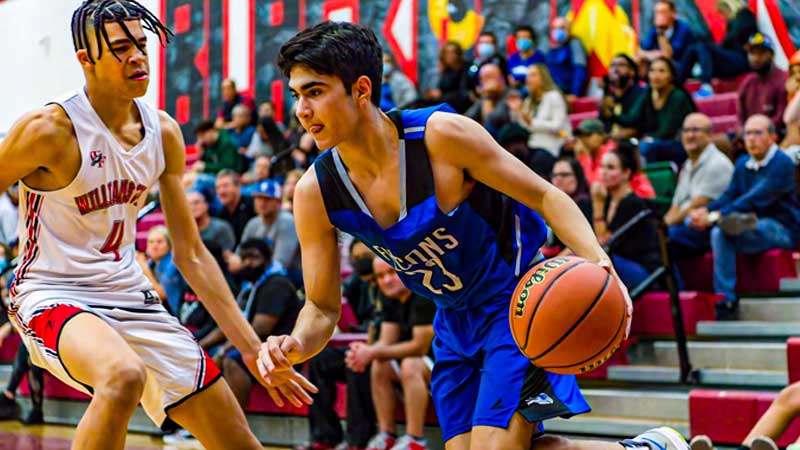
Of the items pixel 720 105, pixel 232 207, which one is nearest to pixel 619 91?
pixel 720 105

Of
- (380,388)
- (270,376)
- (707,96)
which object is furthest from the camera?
(707,96)

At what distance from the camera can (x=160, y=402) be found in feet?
12.0

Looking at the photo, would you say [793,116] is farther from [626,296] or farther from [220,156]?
[220,156]

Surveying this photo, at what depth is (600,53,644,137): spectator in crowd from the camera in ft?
29.7

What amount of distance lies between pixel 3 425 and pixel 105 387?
6363 mm

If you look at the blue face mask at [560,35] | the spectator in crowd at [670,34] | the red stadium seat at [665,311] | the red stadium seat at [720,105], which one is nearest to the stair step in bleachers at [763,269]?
the red stadium seat at [665,311]

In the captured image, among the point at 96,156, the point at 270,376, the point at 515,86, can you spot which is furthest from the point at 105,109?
the point at 515,86

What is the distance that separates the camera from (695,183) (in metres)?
7.52

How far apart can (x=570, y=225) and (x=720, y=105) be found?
23.6 feet

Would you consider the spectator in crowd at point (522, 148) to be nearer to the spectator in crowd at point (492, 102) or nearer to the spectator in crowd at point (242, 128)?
the spectator in crowd at point (492, 102)

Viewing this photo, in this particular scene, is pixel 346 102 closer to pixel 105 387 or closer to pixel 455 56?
pixel 105 387

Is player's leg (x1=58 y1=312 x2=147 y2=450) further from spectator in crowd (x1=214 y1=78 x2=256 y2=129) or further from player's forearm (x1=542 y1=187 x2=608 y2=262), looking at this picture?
spectator in crowd (x1=214 y1=78 x2=256 y2=129)

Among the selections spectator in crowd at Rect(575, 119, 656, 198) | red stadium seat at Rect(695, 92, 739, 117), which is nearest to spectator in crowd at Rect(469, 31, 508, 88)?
spectator in crowd at Rect(575, 119, 656, 198)

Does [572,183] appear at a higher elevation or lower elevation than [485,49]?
lower
